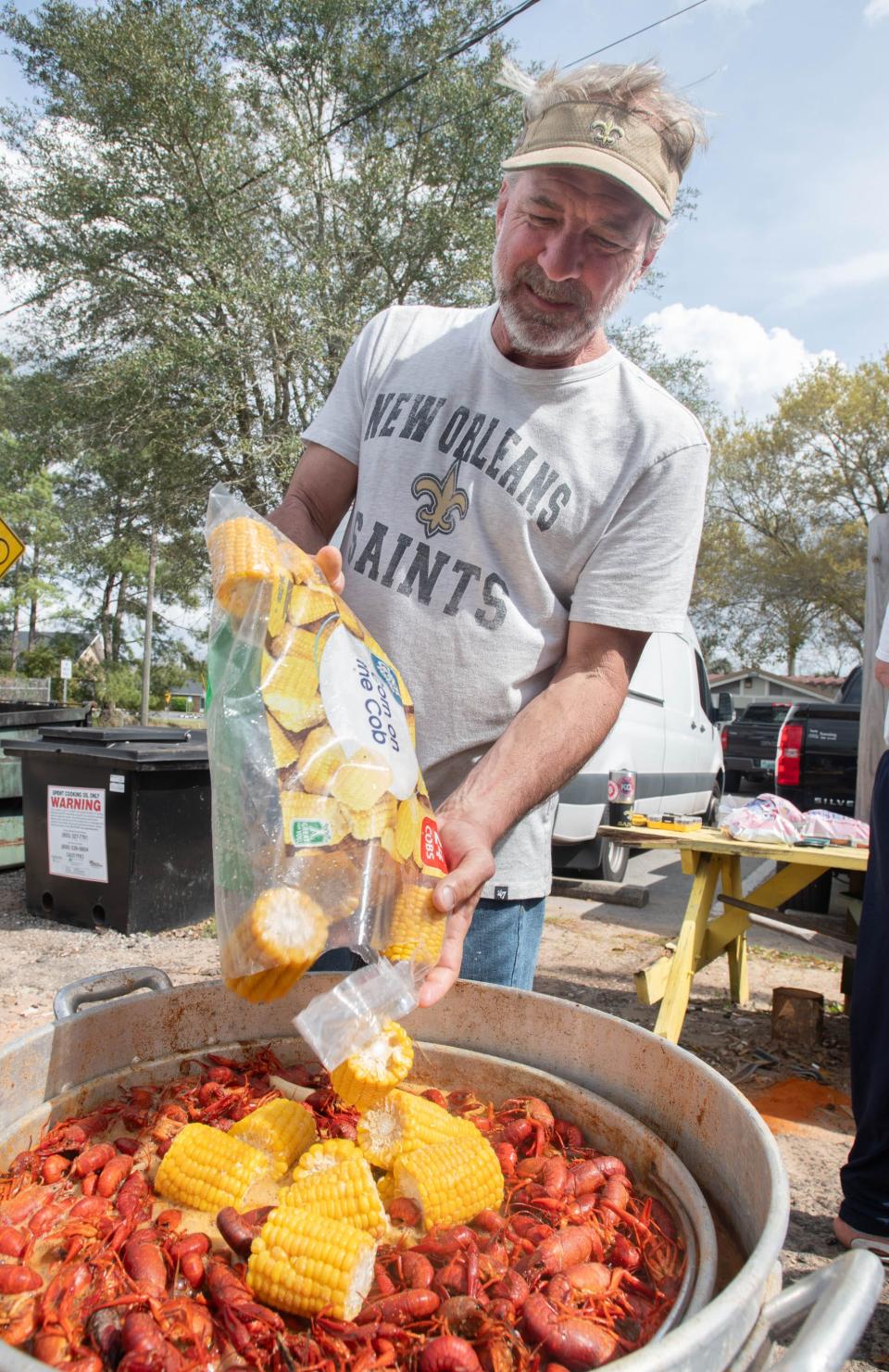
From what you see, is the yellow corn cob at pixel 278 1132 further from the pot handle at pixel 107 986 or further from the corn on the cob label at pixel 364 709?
the corn on the cob label at pixel 364 709

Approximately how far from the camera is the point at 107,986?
1.83m

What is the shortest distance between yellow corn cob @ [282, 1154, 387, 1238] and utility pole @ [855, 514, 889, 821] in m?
5.76

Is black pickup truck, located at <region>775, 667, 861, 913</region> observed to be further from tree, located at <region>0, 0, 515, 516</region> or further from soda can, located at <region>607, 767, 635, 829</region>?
tree, located at <region>0, 0, 515, 516</region>

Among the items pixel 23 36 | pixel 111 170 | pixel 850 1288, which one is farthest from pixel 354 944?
pixel 23 36

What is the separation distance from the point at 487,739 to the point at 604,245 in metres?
1.10

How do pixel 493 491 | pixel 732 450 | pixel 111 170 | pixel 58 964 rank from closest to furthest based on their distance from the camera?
pixel 493 491 < pixel 58 964 < pixel 111 170 < pixel 732 450

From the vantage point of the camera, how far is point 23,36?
16609 millimetres

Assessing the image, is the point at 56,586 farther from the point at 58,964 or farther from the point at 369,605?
the point at 369,605

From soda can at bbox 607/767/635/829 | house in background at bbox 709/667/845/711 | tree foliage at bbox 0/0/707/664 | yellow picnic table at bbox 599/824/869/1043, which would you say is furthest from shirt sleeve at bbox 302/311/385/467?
house in background at bbox 709/667/845/711

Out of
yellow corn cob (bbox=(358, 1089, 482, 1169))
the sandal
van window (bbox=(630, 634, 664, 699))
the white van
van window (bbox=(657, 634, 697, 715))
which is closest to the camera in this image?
yellow corn cob (bbox=(358, 1089, 482, 1169))

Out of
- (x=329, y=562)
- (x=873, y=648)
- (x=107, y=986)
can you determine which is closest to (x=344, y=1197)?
(x=107, y=986)

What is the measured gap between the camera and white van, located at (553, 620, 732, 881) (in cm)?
696

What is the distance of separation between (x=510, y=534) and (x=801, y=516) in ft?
122

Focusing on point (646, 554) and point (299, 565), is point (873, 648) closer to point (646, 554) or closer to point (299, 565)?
point (646, 554)
